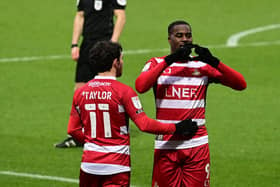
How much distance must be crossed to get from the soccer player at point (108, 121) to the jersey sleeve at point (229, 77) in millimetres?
876

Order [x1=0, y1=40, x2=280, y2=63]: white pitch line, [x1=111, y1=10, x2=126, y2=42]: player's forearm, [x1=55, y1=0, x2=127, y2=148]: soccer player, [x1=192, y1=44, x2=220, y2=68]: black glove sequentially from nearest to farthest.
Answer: [x1=192, y1=44, x2=220, y2=68]: black glove < [x1=111, y1=10, x2=126, y2=42]: player's forearm < [x1=55, y1=0, x2=127, y2=148]: soccer player < [x1=0, y1=40, x2=280, y2=63]: white pitch line

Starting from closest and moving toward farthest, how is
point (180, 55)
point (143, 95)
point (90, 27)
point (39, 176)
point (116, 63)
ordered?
point (116, 63) → point (180, 55) → point (39, 176) → point (90, 27) → point (143, 95)

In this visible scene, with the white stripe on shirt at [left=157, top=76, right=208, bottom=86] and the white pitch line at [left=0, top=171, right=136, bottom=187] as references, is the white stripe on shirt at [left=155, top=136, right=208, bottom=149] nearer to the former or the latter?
the white stripe on shirt at [left=157, top=76, right=208, bottom=86]

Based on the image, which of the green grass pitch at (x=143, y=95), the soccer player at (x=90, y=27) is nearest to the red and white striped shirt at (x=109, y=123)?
the green grass pitch at (x=143, y=95)

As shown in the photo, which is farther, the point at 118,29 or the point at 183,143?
the point at 118,29

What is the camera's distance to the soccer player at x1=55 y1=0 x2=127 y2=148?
46.9 ft

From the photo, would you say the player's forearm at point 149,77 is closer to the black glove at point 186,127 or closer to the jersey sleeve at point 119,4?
the black glove at point 186,127

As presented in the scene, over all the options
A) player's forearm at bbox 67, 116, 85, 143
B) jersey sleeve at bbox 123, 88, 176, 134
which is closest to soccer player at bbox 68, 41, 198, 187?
jersey sleeve at bbox 123, 88, 176, 134

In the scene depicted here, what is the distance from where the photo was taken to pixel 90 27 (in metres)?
14.4

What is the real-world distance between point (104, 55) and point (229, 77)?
4.44 ft

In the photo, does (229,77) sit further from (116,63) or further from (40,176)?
(40,176)

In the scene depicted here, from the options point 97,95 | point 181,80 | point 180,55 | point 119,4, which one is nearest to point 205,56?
point 180,55

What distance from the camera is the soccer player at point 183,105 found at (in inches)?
350

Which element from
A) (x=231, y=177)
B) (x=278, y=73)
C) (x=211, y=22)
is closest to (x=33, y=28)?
(x=211, y=22)
